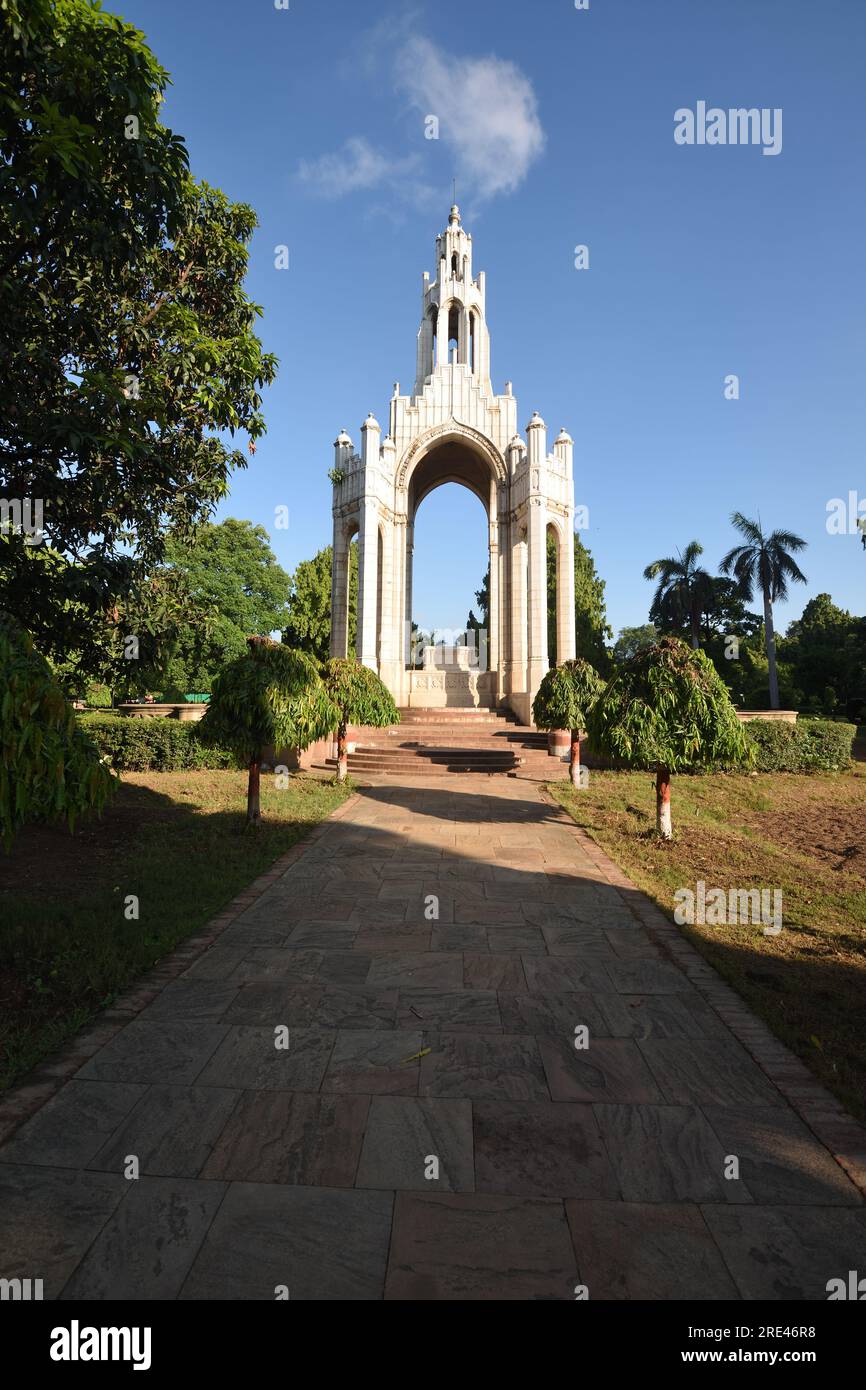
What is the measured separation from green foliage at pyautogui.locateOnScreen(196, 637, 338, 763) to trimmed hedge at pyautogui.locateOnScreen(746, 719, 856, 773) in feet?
47.4

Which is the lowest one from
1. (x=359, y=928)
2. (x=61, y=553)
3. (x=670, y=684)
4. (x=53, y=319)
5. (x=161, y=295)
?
(x=359, y=928)

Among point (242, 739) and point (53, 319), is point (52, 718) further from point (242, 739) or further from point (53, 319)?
point (53, 319)

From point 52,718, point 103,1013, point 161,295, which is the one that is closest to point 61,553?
point 161,295

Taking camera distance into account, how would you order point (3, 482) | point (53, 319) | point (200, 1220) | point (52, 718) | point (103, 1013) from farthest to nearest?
point (53, 319), point (3, 482), point (103, 1013), point (52, 718), point (200, 1220)

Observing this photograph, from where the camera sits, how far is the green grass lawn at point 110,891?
4398 millimetres

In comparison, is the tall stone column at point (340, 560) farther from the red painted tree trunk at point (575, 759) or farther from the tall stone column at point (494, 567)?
the red painted tree trunk at point (575, 759)

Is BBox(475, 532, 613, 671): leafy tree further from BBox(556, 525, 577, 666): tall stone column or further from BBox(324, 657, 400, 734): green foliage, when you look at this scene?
BBox(324, 657, 400, 734): green foliage

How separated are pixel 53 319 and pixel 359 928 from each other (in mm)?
8790

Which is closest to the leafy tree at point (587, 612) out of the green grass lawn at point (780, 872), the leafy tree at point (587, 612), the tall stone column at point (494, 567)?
the leafy tree at point (587, 612)

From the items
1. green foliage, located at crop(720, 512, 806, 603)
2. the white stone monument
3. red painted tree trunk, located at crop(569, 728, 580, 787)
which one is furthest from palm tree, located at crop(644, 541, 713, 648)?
red painted tree trunk, located at crop(569, 728, 580, 787)

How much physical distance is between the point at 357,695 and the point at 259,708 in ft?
18.1

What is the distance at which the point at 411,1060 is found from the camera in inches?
150

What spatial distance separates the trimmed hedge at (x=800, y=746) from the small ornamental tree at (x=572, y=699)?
599cm

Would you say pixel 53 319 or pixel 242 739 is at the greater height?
pixel 53 319
